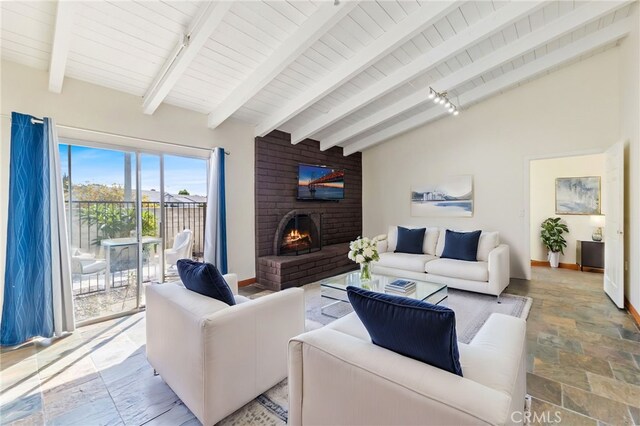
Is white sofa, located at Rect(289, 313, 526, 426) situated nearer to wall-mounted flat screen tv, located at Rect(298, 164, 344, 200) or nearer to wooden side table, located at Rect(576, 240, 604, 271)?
wall-mounted flat screen tv, located at Rect(298, 164, 344, 200)

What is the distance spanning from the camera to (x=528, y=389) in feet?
6.33

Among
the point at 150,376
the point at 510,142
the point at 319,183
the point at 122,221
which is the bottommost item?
the point at 150,376

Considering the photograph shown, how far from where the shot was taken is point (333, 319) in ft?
10.2

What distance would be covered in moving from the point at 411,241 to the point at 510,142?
2.28 meters

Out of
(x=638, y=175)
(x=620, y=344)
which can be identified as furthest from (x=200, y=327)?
(x=638, y=175)

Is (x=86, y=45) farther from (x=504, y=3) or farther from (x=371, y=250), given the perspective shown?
(x=504, y=3)

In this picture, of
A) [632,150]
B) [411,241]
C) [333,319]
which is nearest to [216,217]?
[333,319]

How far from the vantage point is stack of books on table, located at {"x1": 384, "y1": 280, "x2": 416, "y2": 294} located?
9.77 feet

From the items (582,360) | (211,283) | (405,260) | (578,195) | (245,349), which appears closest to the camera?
(245,349)

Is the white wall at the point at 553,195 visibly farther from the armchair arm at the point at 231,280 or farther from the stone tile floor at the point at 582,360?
the armchair arm at the point at 231,280

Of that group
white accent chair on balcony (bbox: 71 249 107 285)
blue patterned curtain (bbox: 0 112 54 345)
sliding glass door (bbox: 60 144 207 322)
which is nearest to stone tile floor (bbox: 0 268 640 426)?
blue patterned curtain (bbox: 0 112 54 345)

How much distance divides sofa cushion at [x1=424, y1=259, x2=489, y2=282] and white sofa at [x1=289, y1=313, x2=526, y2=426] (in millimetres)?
2535

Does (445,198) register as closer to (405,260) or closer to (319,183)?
(405,260)

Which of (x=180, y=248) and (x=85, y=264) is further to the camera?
(x=180, y=248)
